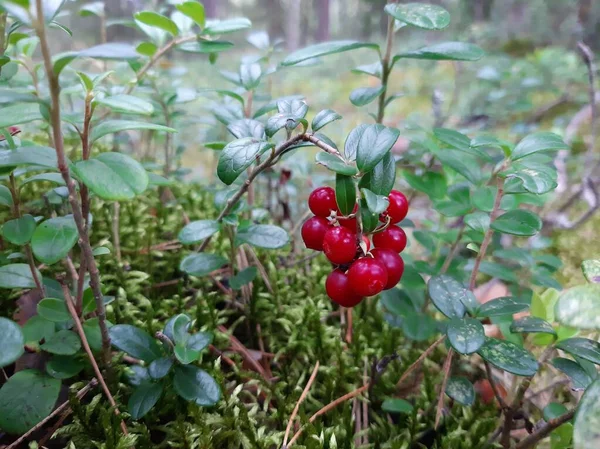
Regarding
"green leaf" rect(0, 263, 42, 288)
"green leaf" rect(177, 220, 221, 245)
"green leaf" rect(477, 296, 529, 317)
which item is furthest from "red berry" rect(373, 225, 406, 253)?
"green leaf" rect(0, 263, 42, 288)

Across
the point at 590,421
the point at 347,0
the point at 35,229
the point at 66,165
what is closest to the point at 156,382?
the point at 35,229

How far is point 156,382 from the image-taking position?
1.00 metres

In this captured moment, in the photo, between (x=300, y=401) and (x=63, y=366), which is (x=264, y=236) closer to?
(x=300, y=401)

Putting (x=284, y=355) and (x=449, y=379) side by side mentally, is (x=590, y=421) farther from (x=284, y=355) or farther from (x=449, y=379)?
(x=284, y=355)

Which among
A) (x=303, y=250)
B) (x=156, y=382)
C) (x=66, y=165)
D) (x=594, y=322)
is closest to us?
(x=594, y=322)

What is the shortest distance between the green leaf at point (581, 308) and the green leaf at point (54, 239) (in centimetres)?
83

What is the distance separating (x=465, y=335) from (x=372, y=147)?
42 centimetres

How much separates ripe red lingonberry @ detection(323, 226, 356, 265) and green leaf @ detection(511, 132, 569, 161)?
1.49ft

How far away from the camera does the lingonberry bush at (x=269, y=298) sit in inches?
31.7

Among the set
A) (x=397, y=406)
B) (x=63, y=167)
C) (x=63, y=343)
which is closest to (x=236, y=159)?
(x=63, y=167)

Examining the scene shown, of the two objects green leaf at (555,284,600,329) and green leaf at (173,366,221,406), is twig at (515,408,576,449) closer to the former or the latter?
green leaf at (555,284,600,329)

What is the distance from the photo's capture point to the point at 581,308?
590 millimetres

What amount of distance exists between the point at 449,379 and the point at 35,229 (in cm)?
100

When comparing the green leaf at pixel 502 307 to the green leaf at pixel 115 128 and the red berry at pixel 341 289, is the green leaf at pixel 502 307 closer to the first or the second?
the red berry at pixel 341 289
